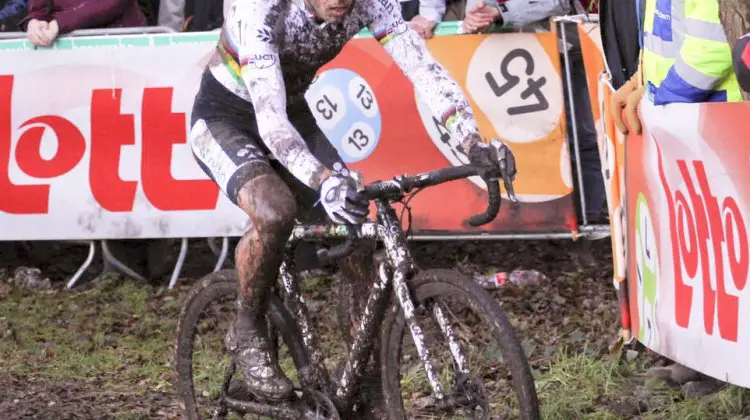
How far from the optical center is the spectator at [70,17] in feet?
30.4

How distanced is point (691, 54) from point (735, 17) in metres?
0.33

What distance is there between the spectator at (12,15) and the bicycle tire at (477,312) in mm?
6345

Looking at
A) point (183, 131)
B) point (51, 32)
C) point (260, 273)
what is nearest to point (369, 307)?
point (260, 273)

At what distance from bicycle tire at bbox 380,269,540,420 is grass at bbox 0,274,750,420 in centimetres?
10

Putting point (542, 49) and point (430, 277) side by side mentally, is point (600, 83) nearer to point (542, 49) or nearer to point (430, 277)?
point (542, 49)

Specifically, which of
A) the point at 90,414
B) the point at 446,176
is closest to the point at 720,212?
the point at 446,176

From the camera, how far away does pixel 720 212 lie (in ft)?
16.0

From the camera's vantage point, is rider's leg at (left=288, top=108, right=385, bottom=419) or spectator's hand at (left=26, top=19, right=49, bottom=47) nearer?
rider's leg at (left=288, top=108, right=385, bottom=419)

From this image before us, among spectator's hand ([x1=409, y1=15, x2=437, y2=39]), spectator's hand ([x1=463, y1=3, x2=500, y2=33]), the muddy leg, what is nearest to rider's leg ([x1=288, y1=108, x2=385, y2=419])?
the muddy leg

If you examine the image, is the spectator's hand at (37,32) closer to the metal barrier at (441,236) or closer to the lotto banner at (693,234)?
the metal barrier at (441,236)

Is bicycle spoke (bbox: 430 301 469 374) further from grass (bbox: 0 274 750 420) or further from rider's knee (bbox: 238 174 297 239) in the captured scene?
rider's knee (bbox: 238 174 297 239)

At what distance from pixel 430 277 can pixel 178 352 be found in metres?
1.60

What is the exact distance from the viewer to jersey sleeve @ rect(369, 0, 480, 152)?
475 cm

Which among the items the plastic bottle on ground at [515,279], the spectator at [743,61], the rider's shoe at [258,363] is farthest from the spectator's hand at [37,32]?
the spectator at [743,61]
